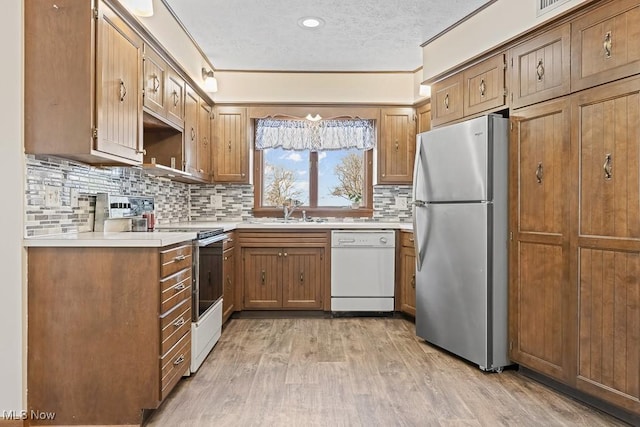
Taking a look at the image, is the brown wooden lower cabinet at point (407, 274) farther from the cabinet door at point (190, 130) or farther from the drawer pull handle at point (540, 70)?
the cabinet door at point (190, 130)

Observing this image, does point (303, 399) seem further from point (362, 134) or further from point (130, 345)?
point (362, 134)

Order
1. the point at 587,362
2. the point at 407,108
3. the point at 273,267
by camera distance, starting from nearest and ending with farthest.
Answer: the point at 587,362
the point at 273,267
the point at 407,108

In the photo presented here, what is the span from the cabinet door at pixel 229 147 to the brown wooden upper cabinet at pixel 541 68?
2643mm

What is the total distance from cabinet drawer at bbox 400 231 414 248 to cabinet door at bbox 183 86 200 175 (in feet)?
6.51

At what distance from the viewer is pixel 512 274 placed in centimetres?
274

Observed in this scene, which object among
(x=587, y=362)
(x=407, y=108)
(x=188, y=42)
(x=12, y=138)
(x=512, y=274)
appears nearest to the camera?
(x=12, y=138)

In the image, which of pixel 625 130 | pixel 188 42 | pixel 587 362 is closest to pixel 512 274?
pixel 587 362

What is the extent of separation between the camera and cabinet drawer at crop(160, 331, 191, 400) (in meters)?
2.09

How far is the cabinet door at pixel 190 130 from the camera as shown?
3.45 m

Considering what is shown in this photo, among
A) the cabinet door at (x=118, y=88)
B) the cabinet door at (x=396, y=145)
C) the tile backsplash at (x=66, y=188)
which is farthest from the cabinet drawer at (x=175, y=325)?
the cabinet door at (x=396, y=145)

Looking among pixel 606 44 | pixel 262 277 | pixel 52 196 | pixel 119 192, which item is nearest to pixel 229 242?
pixel 262 277

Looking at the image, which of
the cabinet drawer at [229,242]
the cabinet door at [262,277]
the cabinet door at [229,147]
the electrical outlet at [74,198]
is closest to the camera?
the electrical outlet at [74,198]

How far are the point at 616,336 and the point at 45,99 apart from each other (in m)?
2.95

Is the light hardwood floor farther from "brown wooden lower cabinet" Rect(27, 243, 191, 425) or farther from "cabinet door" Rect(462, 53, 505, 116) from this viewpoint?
"cabinet door" Rect(462, 53, 505, 116)
